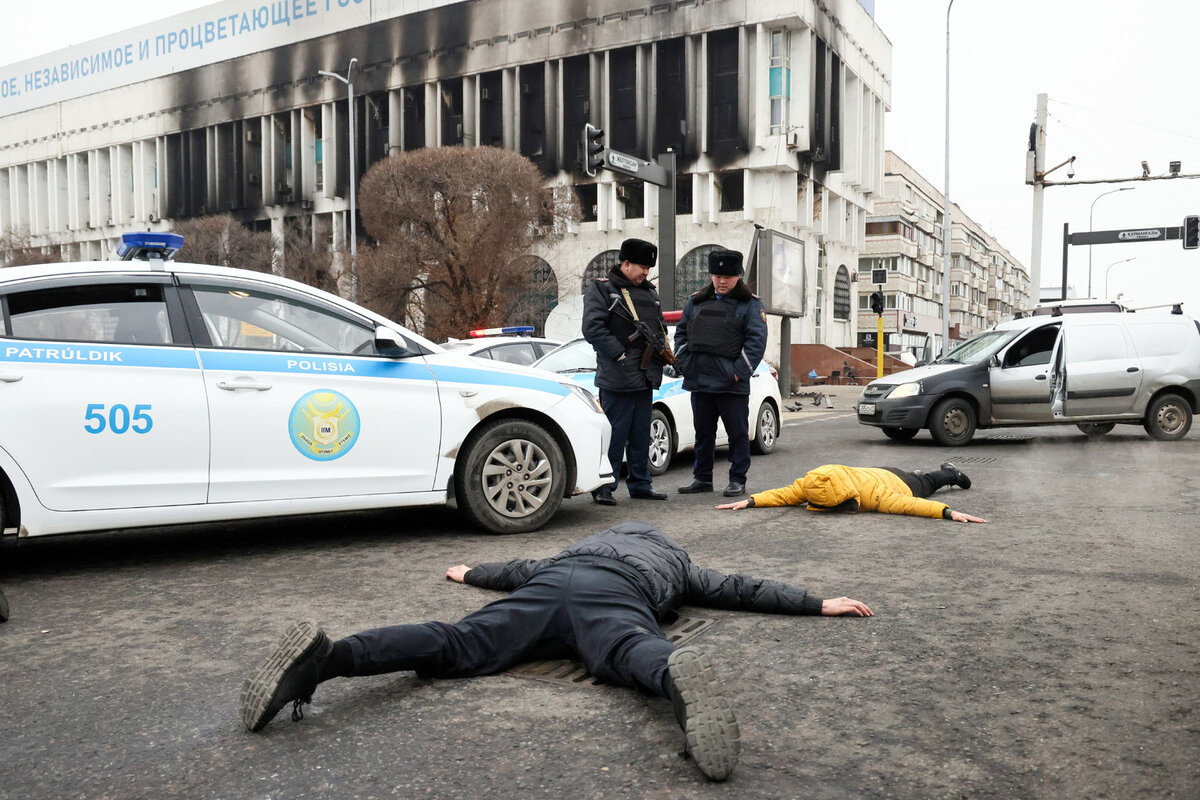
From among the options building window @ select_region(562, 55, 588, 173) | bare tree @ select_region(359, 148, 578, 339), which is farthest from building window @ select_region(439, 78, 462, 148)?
bare tree @ select_region(359, 148, 578, 339)

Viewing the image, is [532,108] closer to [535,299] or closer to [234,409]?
[535,299]

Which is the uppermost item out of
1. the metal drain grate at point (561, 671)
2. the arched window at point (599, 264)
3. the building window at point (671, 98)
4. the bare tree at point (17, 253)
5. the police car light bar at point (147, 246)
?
the building window at point (671, 98)

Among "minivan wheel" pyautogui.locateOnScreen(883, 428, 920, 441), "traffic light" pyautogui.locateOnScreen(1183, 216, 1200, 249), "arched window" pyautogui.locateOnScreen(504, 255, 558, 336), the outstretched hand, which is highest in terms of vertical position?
"traffic light" pyautogui.locateOnScreen(1183, 216, 1200, 249)

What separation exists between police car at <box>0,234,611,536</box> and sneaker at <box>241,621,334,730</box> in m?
2.64

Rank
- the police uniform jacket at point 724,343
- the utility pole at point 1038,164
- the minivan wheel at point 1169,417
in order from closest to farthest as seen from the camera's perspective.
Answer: the police uniform jacket at point 724,343 → the minivan wheel at point 1169,417 → the utility pole at point 1038,164

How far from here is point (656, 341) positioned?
7.79 metres

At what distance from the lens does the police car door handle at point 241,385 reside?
5.39 m

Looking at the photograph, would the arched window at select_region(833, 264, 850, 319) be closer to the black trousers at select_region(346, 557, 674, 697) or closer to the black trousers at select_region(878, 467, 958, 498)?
the black trousers at select_region(878, 467, 958, 498)

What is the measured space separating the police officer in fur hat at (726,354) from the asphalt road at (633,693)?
6.21 ft

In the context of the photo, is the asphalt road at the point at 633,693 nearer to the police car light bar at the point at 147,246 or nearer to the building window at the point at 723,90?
the police car light bar at the point at 147,246

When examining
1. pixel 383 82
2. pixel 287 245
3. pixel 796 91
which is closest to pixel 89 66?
pixel 383 82

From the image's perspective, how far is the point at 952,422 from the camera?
41.9ft

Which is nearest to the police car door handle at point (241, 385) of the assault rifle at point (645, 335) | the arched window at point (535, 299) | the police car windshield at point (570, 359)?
the assault rifle at point (645, 335)

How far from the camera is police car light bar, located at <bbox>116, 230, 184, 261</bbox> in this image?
554cm
